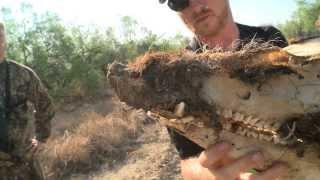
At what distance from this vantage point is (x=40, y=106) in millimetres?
6051

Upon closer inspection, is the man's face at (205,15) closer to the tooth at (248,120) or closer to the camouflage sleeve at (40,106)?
the tooth at (248,120)

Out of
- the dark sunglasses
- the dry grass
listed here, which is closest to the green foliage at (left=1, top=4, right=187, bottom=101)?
the dry grass

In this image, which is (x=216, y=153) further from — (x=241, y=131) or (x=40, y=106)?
(x=40, y=106)

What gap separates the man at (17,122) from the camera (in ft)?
18.1

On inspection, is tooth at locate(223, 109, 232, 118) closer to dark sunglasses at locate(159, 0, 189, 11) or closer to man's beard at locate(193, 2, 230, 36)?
man's beard at locate(193, 2, 230, 36)

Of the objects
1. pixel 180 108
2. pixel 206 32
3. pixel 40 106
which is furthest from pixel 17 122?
pixel 180 108

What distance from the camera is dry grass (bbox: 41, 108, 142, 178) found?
11.9 m

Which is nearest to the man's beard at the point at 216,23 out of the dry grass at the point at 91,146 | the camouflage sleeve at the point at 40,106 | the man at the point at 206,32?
the man at the point at 206,32

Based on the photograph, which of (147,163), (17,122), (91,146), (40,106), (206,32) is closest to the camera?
(206,32)

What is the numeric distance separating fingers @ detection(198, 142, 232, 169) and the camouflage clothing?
367 cm

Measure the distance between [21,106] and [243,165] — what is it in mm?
3965

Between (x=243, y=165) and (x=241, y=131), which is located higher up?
(x=241, y=131)

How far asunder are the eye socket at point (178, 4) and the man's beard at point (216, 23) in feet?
0.28

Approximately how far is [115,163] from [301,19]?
13.9 metres
